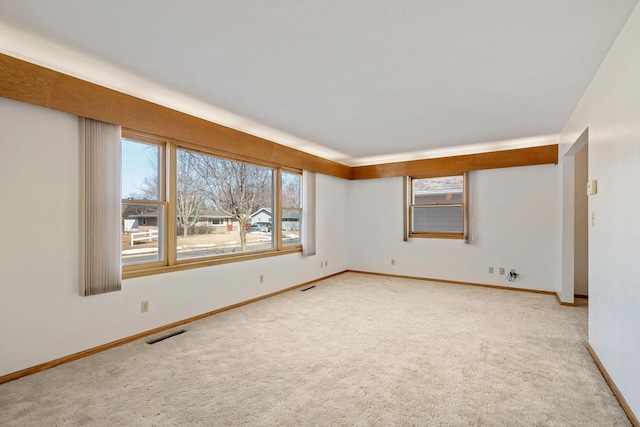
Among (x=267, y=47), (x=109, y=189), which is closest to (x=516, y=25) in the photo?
(x=267, y=47)

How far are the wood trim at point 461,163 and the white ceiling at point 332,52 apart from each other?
1.31 metres

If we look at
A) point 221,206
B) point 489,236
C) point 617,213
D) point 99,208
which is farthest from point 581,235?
point 99,208

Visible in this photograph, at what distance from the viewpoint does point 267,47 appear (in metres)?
2.30

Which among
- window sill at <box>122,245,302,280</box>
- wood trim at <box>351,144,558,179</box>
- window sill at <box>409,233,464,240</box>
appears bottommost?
window sill at <box>122,245,302,280</box>

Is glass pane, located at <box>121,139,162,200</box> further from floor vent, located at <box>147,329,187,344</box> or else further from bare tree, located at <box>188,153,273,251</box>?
floor vent, located at <box>147,329,187,344</box>

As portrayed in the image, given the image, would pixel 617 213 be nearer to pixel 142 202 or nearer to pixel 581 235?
pixel 581 235

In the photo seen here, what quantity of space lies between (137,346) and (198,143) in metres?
2.29

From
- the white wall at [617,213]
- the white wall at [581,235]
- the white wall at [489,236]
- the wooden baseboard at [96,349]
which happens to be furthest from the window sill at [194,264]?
the white wall at [581,235]

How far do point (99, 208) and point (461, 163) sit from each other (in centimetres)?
552

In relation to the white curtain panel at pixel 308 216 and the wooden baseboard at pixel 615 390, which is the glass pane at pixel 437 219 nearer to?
the white curtain panel at pixel 308 216

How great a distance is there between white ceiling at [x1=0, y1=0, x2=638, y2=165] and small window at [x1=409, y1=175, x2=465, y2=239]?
2.26 metres

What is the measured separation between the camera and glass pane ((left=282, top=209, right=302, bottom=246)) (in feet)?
18.0

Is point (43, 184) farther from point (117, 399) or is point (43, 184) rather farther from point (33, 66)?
point (117, 399)

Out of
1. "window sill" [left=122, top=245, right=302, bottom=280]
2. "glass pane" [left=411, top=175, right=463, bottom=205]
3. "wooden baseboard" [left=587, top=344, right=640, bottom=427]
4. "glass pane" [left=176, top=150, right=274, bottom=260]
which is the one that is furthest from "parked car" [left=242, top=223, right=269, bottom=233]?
"wooden baseboard" [left=587, top=344, right=640, bottom=427]
